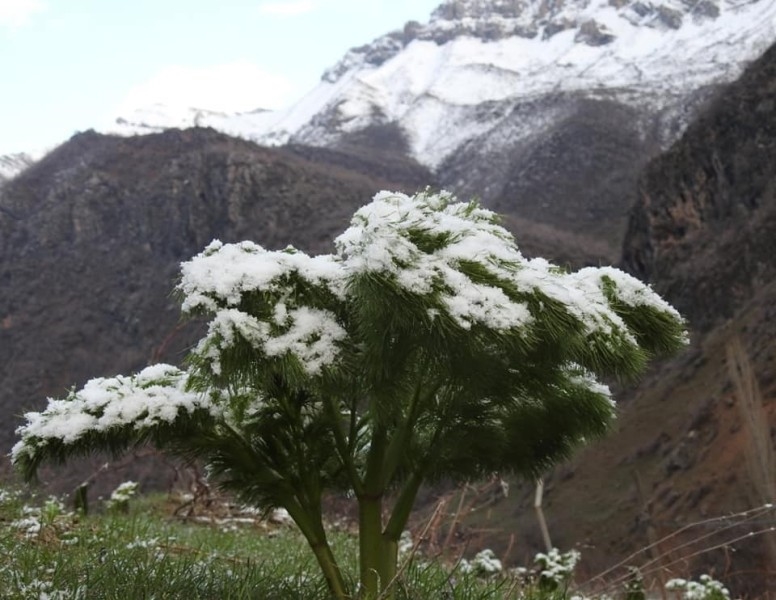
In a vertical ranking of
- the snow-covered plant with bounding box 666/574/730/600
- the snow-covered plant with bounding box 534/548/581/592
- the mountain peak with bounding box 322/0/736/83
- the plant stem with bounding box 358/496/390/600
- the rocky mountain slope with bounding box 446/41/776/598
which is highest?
the mountain peak with bounding box 322/0/736/83

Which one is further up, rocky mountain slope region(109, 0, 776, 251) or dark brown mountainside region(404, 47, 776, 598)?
rocky mountain slope region(109, 0, 776, 251)

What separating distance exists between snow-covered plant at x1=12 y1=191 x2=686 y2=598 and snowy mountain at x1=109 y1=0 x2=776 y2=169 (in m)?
93.7

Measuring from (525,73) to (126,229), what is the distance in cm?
9614

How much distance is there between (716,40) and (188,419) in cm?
15279

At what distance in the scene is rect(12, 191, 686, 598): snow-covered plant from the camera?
98.3 inches

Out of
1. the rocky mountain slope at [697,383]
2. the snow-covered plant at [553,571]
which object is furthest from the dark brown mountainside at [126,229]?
the snow-covered plant at [553,571]

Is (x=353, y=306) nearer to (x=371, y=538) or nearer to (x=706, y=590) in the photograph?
(x=371, y=538)

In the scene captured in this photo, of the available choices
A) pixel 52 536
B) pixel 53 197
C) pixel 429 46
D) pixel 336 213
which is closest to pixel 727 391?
pixel 52 536

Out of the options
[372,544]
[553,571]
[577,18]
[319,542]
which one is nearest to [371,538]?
[372,544]

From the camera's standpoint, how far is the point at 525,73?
501 ft

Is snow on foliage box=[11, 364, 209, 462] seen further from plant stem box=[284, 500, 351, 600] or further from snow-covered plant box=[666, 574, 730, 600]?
snow-covered plant box=[666, 574, 730, 600]

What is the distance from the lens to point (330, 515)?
10336 millimetres

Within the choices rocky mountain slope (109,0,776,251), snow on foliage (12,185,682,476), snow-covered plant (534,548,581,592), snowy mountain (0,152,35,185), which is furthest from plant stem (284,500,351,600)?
snowy mountain (0,152,35,185)

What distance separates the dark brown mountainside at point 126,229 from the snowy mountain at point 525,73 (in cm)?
3618
